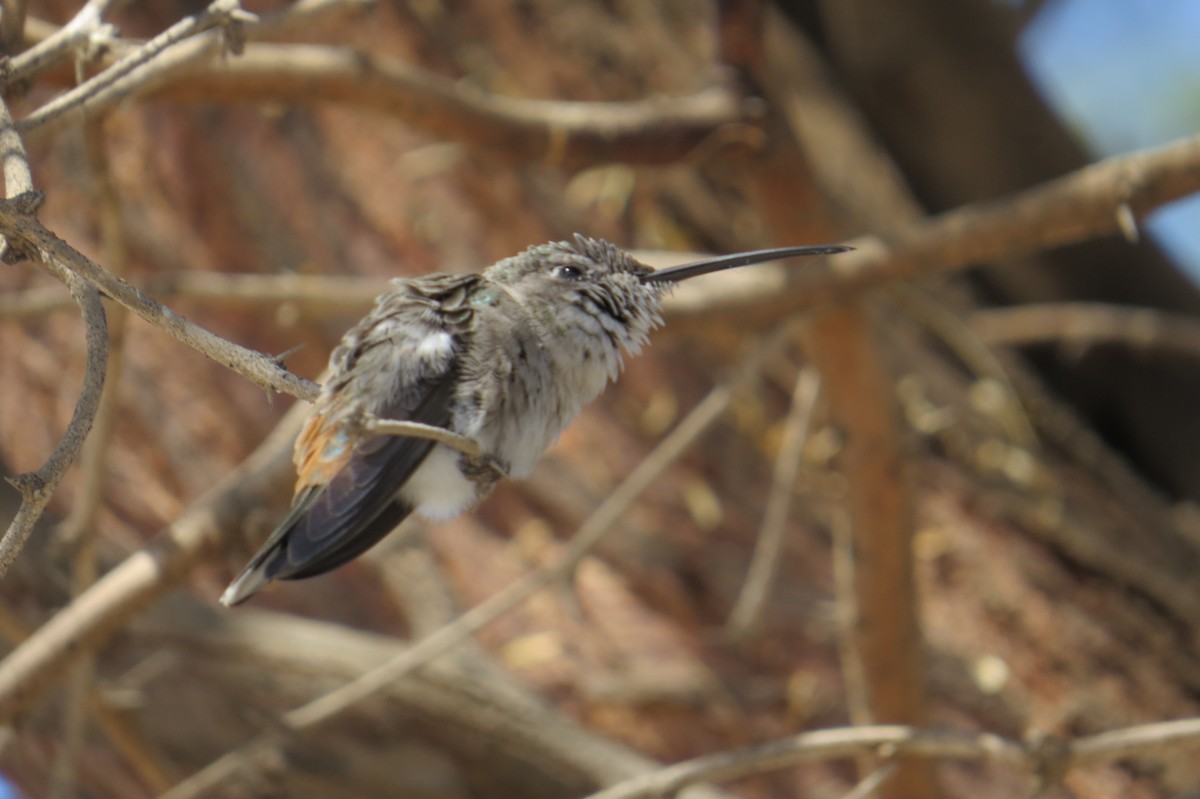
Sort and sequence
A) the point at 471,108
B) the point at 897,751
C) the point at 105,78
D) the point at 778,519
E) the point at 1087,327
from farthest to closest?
the point at 1087,327 → the point at 778,519 → the point at 471,108 → the point at 897,751 → the point at 105,78

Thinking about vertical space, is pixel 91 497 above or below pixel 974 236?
below

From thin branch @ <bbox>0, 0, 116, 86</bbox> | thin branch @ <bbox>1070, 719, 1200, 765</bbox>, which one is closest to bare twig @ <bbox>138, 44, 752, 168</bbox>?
thin branch @ <bbox>0, 0, 116, 86</bbox>

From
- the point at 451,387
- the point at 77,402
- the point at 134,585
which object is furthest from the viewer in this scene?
the point at 134,585

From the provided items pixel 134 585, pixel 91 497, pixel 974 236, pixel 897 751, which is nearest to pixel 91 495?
pixel 91 497

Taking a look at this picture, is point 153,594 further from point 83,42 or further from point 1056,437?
point 1056,437

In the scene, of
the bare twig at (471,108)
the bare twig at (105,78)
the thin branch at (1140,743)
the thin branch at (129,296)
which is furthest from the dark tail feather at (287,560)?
the thin branch at (1140,743)

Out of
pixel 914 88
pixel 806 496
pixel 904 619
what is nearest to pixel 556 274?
pixel 904 619

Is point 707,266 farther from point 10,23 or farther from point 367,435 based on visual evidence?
point 10,23

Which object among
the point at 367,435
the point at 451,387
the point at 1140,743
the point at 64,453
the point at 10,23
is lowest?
the point at 64,453

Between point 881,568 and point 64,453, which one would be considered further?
point 881,568
